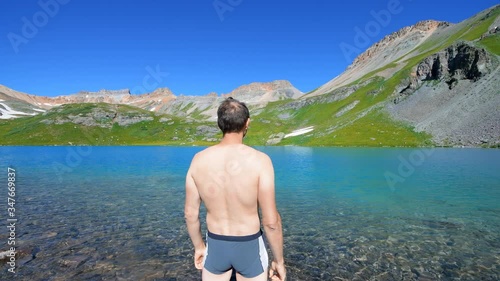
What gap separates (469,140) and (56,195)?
4466 inches

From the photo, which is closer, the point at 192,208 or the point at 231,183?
the point at 231,183

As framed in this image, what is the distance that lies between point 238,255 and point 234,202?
1013 mm

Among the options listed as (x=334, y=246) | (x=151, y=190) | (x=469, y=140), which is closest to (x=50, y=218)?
(x=151, y=190)

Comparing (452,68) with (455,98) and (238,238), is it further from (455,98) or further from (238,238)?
(238,238)

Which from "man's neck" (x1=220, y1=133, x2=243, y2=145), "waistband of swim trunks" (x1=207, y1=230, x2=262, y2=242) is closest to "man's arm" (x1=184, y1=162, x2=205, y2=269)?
"waistband of swim trunks" (x1=207, y1=230, x2=262, y2=242)

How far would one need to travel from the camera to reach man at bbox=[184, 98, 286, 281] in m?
5.55

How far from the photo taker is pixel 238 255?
5.90 meters

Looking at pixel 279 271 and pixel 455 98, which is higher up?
pixel 455 98

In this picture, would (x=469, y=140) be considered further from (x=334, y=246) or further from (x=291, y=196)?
(x=334, y=246)

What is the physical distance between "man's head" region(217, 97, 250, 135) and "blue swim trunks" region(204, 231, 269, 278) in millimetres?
2007

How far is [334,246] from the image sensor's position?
54.2ft

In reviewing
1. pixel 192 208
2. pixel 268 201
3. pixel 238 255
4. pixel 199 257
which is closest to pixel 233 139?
pixel 268 201

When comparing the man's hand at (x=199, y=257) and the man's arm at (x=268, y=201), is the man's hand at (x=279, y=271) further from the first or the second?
the man's hand at (x=199, y=257)

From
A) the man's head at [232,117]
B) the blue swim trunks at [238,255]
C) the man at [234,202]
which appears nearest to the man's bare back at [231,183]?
the man at [234,202]
